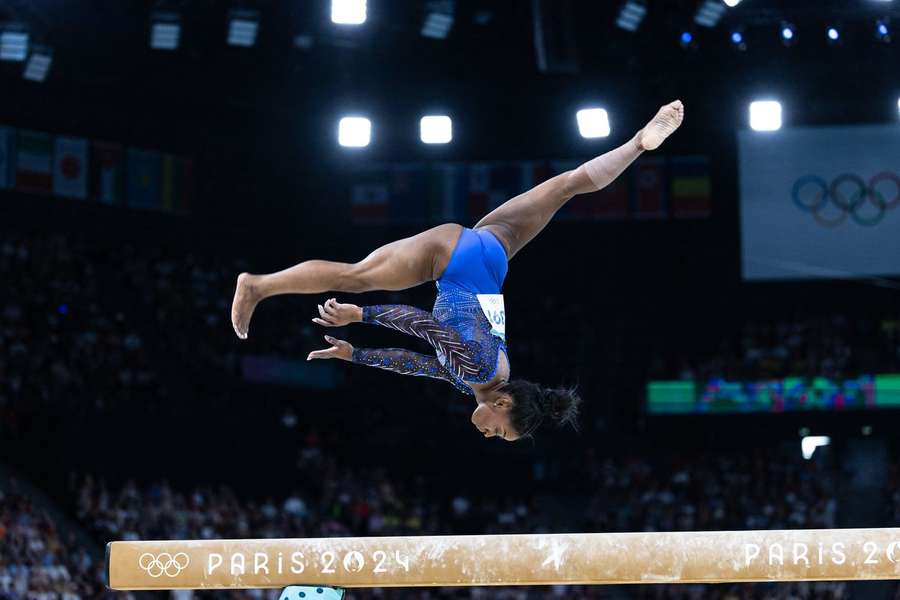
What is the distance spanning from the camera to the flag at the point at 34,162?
1956 centimetres

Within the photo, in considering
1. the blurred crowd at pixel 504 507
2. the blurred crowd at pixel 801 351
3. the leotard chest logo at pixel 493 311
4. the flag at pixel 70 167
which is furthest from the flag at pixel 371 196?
the leotard chest logo at pixel 493 311

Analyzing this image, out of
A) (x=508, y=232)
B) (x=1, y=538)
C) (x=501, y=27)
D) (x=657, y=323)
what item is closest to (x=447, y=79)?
(x=501, y=27)

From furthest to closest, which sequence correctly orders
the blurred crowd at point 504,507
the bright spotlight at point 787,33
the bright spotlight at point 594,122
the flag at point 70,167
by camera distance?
the flag at point 70,167, the blurred crowd at point 504,507, the bright spotlight at point 787,33, the bright spotlight at point 594,122

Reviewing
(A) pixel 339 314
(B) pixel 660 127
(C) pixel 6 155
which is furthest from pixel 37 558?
(B) pixel 660 127

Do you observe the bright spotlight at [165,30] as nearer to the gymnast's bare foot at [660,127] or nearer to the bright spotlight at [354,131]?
the bright spotlight at [354,131]

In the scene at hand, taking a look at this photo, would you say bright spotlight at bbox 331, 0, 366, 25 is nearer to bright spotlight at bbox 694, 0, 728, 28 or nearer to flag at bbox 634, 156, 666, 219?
bright spotlight at bbox 694, 0, 728, 28

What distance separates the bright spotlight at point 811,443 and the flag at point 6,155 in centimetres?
1334

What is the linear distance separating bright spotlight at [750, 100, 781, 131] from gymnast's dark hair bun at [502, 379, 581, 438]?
31.3ft

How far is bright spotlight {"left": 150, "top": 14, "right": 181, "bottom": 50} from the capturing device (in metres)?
15.5

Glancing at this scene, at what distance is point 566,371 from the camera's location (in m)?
21.8

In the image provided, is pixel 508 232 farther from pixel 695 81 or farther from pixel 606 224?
pixel 606 224

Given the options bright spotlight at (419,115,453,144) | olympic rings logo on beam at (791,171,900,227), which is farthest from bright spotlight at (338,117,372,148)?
olympic rings logo on beam at (791,171,900,227)

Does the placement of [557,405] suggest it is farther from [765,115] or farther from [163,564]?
[765,115]

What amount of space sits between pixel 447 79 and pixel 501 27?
4.98ft
